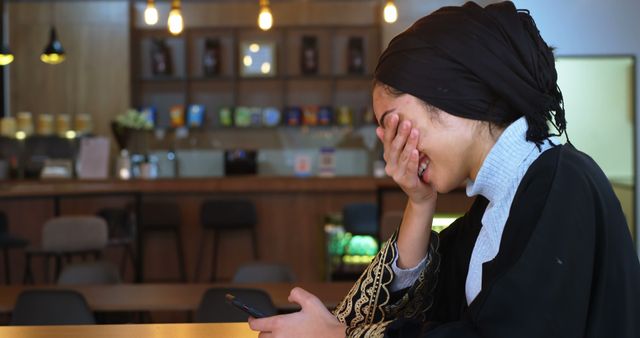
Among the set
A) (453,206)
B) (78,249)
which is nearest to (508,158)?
(453,206)

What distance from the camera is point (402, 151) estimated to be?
1.47m

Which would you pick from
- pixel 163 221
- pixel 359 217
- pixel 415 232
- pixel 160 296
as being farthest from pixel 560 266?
pixel 163 221

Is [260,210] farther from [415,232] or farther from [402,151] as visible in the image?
[402,151]

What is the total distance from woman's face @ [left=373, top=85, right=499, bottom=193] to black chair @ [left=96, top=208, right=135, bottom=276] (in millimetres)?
6253

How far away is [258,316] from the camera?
165cm

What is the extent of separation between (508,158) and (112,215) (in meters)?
6.53

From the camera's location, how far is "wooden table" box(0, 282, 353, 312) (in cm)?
410

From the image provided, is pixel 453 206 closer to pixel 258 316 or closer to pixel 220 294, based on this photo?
pixel 220 294

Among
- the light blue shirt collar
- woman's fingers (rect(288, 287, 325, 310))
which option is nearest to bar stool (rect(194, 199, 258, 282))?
woman's fingers (rect(288, 287, 325, 310))

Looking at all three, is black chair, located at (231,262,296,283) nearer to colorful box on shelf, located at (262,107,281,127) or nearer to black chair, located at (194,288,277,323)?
black chair, located at (194,288,277,323)

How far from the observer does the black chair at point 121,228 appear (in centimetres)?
749

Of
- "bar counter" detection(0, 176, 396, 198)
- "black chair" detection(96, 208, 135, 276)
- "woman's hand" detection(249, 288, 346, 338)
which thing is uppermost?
"woman's hand" detection(249, 288, 346, 338)

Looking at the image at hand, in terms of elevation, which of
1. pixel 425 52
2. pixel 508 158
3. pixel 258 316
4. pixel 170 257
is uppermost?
pixel 425 52

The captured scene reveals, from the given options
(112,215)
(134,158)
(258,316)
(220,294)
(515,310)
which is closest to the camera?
(515,310)
